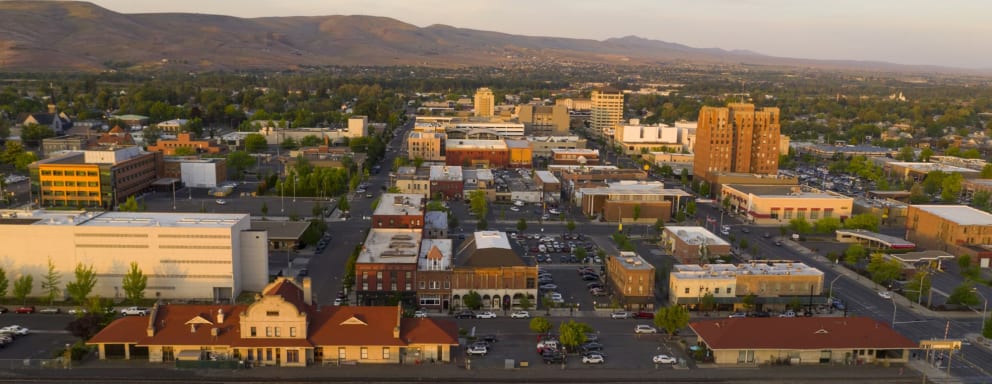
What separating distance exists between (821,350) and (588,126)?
101463mm

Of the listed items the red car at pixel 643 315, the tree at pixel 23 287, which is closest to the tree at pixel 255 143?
the tree at pixel 23 287

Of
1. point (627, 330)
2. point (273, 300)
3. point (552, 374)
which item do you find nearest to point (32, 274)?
point (273, 300)

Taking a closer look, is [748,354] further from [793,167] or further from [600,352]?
[793,167]

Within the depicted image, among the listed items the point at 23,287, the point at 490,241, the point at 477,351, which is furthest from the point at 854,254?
the point at 23,287

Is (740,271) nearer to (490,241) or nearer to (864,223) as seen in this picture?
(490,241)

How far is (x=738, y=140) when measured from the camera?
69438mm

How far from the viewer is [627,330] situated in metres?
31.6

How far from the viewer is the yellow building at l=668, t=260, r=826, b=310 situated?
3462 cm

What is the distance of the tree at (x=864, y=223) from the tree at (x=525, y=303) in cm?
2949

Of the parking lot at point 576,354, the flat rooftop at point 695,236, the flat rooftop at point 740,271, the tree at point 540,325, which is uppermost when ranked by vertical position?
the flat rooftop at point 740,271

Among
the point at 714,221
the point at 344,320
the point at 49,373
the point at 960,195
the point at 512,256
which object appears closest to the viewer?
the point at 49,373

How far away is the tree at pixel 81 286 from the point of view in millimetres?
31422

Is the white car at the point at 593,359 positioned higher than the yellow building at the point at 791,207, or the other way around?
the yellow building at the point at 791,207

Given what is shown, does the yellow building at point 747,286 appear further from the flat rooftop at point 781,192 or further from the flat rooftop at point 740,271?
the flat rooftop at point 781,192
